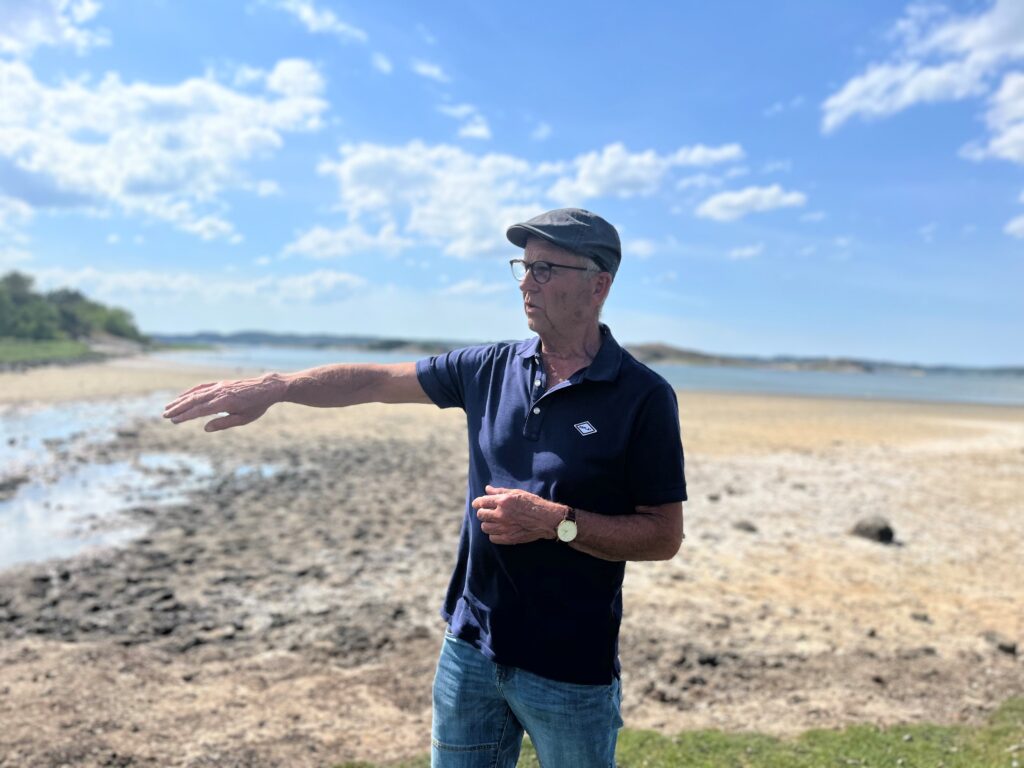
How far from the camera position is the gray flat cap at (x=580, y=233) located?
2652 mm

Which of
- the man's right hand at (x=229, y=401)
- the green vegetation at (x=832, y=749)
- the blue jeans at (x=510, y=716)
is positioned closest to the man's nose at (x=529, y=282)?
the man's right hand at (x=229, y=401)

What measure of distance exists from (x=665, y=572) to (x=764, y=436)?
15.9 metres

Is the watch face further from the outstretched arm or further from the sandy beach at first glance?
the sandy beach

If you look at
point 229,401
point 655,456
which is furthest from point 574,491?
point 229,401

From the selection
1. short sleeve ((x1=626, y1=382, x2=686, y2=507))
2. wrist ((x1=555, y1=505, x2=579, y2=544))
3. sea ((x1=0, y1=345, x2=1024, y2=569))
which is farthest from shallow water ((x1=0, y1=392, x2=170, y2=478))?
short sleeve ((x1=626, y1=382, x2=686, y2=507))

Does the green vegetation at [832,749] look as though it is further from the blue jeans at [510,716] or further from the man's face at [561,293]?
the man's face at [561,293]

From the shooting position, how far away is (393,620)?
6.93 m

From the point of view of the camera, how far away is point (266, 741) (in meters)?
4.66

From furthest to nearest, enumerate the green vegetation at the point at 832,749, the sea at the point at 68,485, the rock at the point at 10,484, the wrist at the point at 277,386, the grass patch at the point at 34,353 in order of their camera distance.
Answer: the grass patch at the point at 34,353, the rock at the point at 10,484, the sea at the point at 68,485, the green vegetation at the point at 832,749, the wrist at the point at 277,386

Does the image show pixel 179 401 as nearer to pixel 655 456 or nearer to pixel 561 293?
pixel 561 293

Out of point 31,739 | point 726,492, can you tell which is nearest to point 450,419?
point 726,492

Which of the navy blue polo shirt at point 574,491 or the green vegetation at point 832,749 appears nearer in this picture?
the navy blue polo shirt at point 574,491

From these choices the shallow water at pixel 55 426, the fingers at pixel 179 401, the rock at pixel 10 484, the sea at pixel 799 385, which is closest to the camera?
the fingers at pixel 179 401

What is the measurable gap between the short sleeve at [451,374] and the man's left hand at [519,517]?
2.55ft
